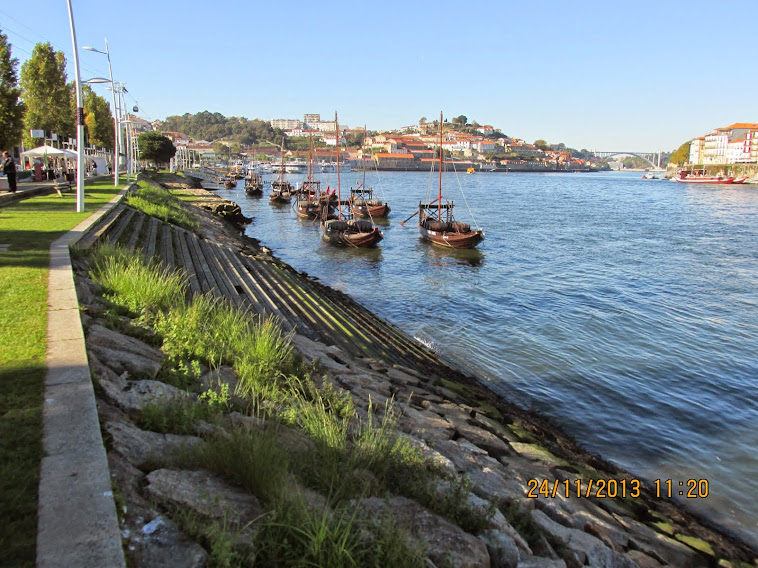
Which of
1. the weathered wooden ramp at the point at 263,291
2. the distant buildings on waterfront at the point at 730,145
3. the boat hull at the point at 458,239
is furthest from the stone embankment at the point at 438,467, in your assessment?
the distant buildings on waterfront at the point at 730,145

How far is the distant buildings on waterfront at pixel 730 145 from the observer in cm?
14720

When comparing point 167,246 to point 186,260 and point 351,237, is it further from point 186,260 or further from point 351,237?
point 351,237

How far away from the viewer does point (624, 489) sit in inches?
286

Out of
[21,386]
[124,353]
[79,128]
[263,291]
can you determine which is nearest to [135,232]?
[79,128]

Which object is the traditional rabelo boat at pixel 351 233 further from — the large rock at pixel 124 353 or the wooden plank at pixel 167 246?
the large rock at pixel 124 353

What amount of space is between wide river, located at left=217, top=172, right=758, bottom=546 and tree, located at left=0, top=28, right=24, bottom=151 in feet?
44.7

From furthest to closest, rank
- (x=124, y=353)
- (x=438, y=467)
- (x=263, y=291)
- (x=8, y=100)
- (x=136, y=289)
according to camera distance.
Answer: (x=8, y=100) < (x=263, y=291) < (x=136, y=289) < (x=124, y=353) < (x=438, y=467)

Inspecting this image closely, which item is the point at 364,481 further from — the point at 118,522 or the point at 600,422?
the point at 600,422

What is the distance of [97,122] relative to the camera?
5553cm

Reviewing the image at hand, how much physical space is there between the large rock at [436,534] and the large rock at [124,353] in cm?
278

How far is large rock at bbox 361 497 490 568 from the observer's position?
3644 millimetres


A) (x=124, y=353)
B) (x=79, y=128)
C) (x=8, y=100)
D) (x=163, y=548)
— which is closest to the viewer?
(x=163, y=548)

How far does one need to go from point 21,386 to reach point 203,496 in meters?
1.99

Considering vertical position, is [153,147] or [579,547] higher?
[153,147]
